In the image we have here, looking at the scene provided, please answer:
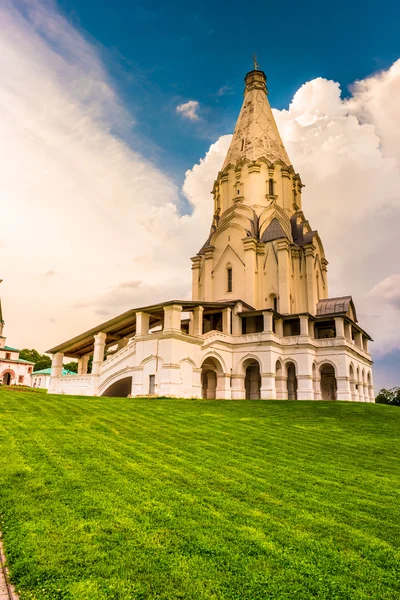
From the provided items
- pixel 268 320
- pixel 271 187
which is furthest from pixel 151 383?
pixel 271 187

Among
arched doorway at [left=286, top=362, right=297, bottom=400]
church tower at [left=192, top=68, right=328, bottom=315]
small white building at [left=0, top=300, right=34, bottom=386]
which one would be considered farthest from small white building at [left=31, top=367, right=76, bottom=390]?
arched doorway at [left=286, top=362, right=297, bottom=400]

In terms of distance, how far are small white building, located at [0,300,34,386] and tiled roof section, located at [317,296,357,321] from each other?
53.0 m

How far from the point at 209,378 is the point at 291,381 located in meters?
7.04

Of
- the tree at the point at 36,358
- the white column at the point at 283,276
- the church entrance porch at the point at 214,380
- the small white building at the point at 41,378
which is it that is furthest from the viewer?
the tree at the point at 36,358

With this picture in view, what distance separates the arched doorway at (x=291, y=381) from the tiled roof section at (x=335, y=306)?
233 inches

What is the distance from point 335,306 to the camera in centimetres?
3788

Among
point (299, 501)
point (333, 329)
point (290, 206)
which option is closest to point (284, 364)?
point (333, 329)

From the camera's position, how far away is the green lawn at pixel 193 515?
4371mm

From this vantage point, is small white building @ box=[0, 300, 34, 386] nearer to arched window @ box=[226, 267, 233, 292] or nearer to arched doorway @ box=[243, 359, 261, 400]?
arched window @ box=[226, 267, 233, 292]

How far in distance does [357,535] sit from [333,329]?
33.6 m

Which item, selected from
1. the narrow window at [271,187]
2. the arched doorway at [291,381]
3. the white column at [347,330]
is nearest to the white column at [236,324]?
the arched doorway at [291,381]

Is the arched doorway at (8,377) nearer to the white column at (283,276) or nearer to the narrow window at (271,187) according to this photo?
the white column at (283,276)

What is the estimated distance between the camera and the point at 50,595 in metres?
4.02

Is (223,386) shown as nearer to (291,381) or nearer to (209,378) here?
(209,378)
